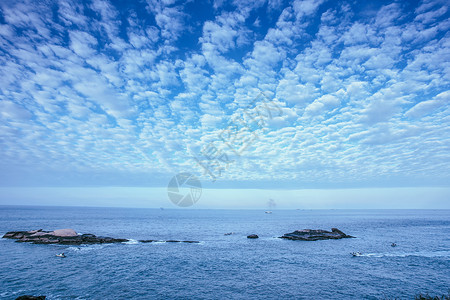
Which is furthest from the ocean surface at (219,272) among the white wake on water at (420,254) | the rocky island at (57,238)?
the rocky island at (57,238)

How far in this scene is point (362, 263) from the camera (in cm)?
4734

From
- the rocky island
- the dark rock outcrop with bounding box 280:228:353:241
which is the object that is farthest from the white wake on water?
the rocky island

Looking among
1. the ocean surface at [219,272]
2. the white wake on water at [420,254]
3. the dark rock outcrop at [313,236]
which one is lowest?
the ocean surface at [219,272]

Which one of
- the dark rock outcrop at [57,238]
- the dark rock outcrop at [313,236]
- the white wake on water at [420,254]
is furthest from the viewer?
the dark rock outcrop at [313,236]

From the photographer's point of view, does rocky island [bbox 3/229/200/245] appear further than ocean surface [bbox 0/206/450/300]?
Yes

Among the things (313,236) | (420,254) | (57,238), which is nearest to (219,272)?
(313,236)

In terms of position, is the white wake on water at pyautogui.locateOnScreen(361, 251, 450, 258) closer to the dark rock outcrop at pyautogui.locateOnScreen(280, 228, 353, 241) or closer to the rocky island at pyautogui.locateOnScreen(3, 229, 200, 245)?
the dark rock outcrop at pyautogui.locateOnScreen(280, 228, 353, 241)

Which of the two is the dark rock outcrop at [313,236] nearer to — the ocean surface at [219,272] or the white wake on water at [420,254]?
the ocean surface at [219,272]

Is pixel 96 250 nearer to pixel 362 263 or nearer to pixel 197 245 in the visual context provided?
pixel 197 245

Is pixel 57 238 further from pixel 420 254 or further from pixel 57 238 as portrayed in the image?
pixel 420 254

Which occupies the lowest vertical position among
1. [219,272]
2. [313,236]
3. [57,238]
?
[219,272]

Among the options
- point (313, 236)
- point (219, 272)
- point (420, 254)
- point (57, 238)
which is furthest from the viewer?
point (313, 236)

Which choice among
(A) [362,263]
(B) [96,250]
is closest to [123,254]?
(B) [96,250]

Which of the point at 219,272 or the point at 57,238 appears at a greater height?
the point at 57,238
